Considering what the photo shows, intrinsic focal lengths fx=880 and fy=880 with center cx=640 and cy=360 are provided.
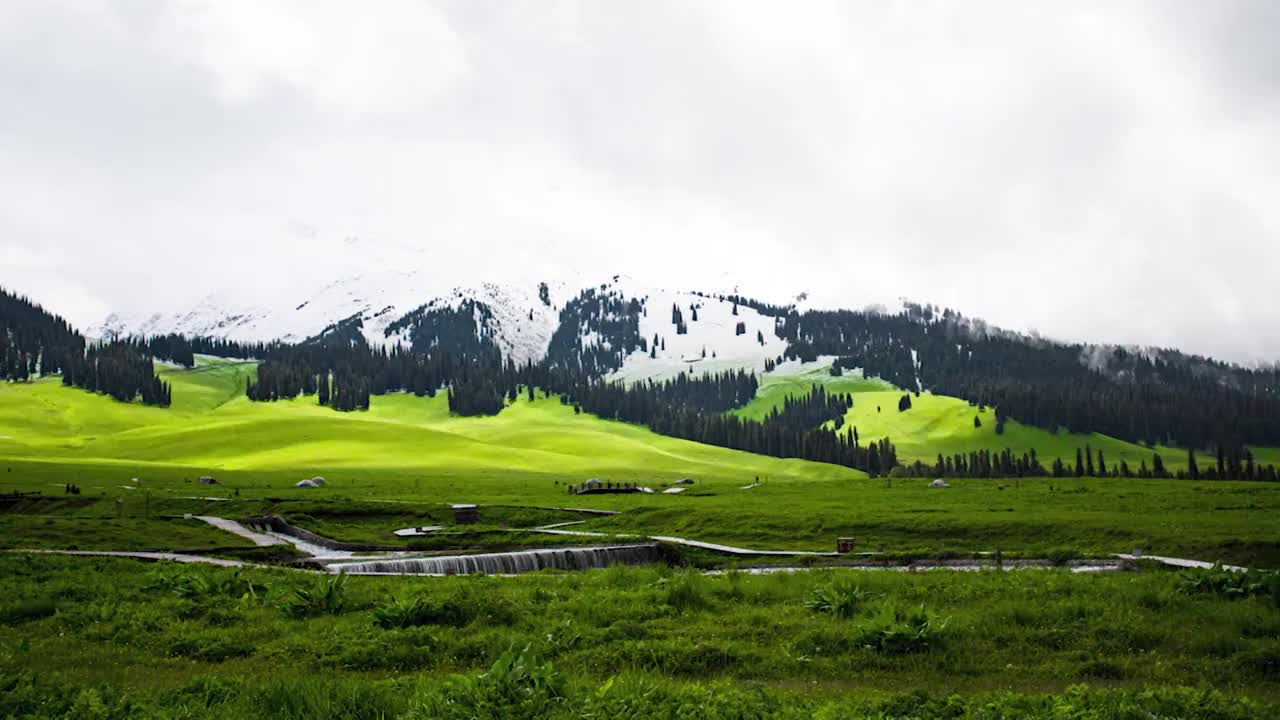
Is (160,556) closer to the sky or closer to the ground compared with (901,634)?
closer to the ground

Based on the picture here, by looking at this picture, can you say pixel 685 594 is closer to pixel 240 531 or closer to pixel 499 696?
pixel 499 696

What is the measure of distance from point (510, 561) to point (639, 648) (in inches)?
1052

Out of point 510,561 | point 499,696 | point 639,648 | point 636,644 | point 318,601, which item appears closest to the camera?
point 499,696

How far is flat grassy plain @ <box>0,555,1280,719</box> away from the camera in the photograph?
13602 millimetres

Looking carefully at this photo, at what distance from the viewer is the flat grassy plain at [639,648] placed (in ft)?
44.6

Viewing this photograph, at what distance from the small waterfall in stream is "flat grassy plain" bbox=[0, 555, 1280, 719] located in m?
14.3

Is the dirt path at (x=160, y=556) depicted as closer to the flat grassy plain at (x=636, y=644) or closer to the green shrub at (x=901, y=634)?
the flat grassy plain at (x=636, y=644)

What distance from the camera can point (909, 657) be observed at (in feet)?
59.1

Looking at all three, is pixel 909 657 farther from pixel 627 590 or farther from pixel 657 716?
pixel 627 590

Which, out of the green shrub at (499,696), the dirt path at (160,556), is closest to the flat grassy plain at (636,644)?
the green shrub at (499,696)

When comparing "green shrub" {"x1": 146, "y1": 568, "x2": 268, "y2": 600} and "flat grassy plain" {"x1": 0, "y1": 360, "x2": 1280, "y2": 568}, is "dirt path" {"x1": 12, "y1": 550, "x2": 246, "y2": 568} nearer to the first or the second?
"flat grassy plain" {"x1": 0, "y1": 360, "x2": 1280, "y2": 568}

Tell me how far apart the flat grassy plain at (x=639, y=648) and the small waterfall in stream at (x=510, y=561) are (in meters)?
14.3

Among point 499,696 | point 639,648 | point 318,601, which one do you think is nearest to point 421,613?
point 318,601

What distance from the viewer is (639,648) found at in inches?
740
